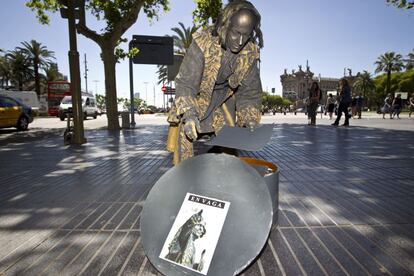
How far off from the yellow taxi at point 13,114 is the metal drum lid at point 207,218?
1377 cm

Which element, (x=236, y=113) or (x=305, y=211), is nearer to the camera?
(x=236, y=113)

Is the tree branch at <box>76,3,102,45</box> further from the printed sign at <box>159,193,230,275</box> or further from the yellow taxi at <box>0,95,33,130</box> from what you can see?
the printed sign at <box>159,193,230,275</box>

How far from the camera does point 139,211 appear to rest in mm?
3070

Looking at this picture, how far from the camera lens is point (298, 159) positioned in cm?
583

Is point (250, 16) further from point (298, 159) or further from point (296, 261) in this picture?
point (298, 159)

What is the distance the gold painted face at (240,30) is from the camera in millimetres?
2016

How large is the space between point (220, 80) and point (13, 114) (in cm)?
1395

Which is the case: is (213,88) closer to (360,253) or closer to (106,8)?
(360,253)

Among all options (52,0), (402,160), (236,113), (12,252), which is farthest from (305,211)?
(52,0)

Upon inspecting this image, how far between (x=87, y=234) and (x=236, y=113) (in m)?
1.75

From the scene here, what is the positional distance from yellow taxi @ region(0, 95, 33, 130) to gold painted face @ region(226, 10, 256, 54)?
1377cm

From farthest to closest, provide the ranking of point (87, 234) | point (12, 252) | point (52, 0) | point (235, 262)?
point (52, 0) → point (87, 234) → point (12, 252) → point (235, 262)

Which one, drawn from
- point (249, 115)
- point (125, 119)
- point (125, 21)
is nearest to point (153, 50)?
point (125, 21)

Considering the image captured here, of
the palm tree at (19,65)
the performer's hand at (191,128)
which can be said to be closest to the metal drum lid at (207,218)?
the performer's hand at (191,128)
